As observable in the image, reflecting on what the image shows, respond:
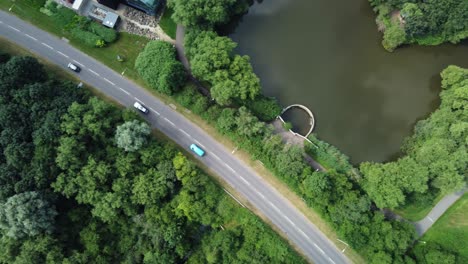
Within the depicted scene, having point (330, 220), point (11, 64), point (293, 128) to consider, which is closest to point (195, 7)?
point (293, 128)

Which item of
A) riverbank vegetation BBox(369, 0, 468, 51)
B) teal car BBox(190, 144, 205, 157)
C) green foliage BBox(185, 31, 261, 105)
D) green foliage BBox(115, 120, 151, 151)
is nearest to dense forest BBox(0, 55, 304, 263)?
green foliage BBox(115, 120, 151, 151)

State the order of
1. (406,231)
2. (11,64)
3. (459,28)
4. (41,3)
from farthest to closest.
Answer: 1. (41,3)
2. (459,28)
3. (11,64)
4. (406,231)

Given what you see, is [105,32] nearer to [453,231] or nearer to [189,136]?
[189,136]

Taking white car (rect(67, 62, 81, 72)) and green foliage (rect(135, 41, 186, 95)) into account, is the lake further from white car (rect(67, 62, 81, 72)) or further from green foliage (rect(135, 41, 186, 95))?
white car (rect(67, 62, 81, 72))

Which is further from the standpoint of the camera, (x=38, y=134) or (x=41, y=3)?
(x=41, y=3)

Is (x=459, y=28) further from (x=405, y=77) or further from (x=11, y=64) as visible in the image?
(x=11, y=64)

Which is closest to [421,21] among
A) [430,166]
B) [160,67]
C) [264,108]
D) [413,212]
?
[430,166]

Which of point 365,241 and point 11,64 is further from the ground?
point 365,241
